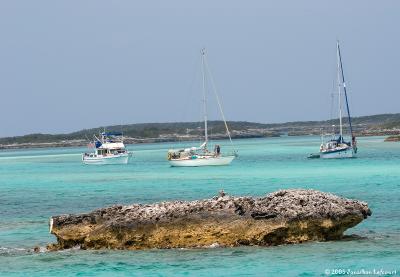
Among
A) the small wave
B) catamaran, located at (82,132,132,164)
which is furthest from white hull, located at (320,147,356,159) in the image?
the small wave

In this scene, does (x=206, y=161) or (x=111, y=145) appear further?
(x=111, y=145)

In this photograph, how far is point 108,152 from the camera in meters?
105

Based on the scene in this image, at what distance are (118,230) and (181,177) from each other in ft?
135

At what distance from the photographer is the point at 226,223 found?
21281mm

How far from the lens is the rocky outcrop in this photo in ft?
68.9

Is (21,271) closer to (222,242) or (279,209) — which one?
(222,242)

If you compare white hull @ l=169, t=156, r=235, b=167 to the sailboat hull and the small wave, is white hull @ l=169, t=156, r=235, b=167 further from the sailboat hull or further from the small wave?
the small wave

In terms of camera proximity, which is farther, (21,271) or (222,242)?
(222,242)

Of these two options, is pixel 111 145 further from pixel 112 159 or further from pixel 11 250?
pixel 11 250

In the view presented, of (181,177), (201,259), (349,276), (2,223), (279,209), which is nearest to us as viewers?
(349,276)

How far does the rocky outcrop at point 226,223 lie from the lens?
68.9 feet

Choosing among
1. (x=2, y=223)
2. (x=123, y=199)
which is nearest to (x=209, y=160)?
(x=123, y=199)

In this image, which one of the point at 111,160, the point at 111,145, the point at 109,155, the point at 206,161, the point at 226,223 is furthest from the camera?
the point at 111,145

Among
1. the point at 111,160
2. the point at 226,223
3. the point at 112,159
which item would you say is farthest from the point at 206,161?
the point at 226,223
